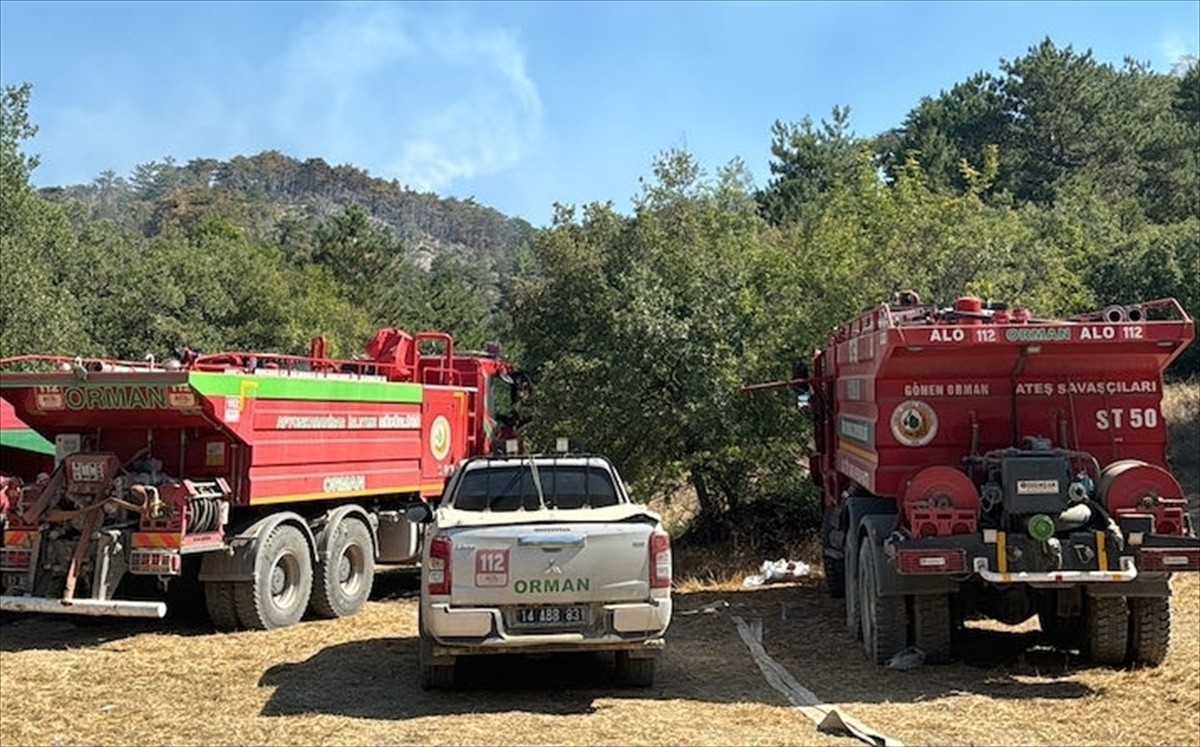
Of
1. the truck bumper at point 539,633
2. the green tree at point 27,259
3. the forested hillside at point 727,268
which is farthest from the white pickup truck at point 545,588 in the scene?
the green tree at point 27,259

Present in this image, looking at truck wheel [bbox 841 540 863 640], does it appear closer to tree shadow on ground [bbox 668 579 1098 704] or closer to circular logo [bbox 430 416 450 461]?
tree shadow on ground [bbox 668 579 1098 704]

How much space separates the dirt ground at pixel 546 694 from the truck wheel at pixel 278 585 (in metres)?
0.20

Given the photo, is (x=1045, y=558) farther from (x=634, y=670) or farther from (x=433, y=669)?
(x=433, y=669)

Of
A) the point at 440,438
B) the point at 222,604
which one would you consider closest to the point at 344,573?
the point at 222,604

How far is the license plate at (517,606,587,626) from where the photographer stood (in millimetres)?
7273

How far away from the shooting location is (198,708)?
7.66m

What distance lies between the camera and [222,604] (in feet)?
34.7

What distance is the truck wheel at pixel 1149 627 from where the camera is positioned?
8383 millimetres

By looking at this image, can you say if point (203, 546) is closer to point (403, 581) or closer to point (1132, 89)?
point (403, 581)

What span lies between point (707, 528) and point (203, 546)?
366 inches

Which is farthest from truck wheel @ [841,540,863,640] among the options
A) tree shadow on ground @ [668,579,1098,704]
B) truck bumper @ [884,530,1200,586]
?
truck bumper @ [884,530,1200,586]

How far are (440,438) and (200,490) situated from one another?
4.60 m

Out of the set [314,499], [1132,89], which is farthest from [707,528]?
[1132,89]

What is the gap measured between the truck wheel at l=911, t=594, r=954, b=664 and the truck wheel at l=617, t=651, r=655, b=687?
2290 mm
